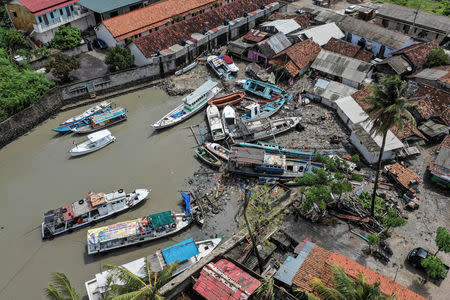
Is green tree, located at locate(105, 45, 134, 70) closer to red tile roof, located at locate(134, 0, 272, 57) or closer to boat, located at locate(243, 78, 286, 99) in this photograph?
red tile roof, located at locate(134, 0, 272, 57)

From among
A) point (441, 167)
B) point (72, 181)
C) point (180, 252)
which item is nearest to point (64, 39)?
point (72, 181)

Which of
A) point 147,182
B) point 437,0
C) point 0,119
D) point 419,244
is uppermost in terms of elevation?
point 437,0

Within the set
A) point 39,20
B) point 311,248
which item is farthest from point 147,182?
point 39,20

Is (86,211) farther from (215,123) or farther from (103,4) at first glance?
(103,4)

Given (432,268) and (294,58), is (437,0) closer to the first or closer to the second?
(294,58)

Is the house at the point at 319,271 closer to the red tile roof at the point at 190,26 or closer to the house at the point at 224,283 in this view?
the house at the point at 224,283

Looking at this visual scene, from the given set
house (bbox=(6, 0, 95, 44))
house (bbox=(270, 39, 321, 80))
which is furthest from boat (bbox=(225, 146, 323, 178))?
house (bbox=(6, 0, 95, 44))
